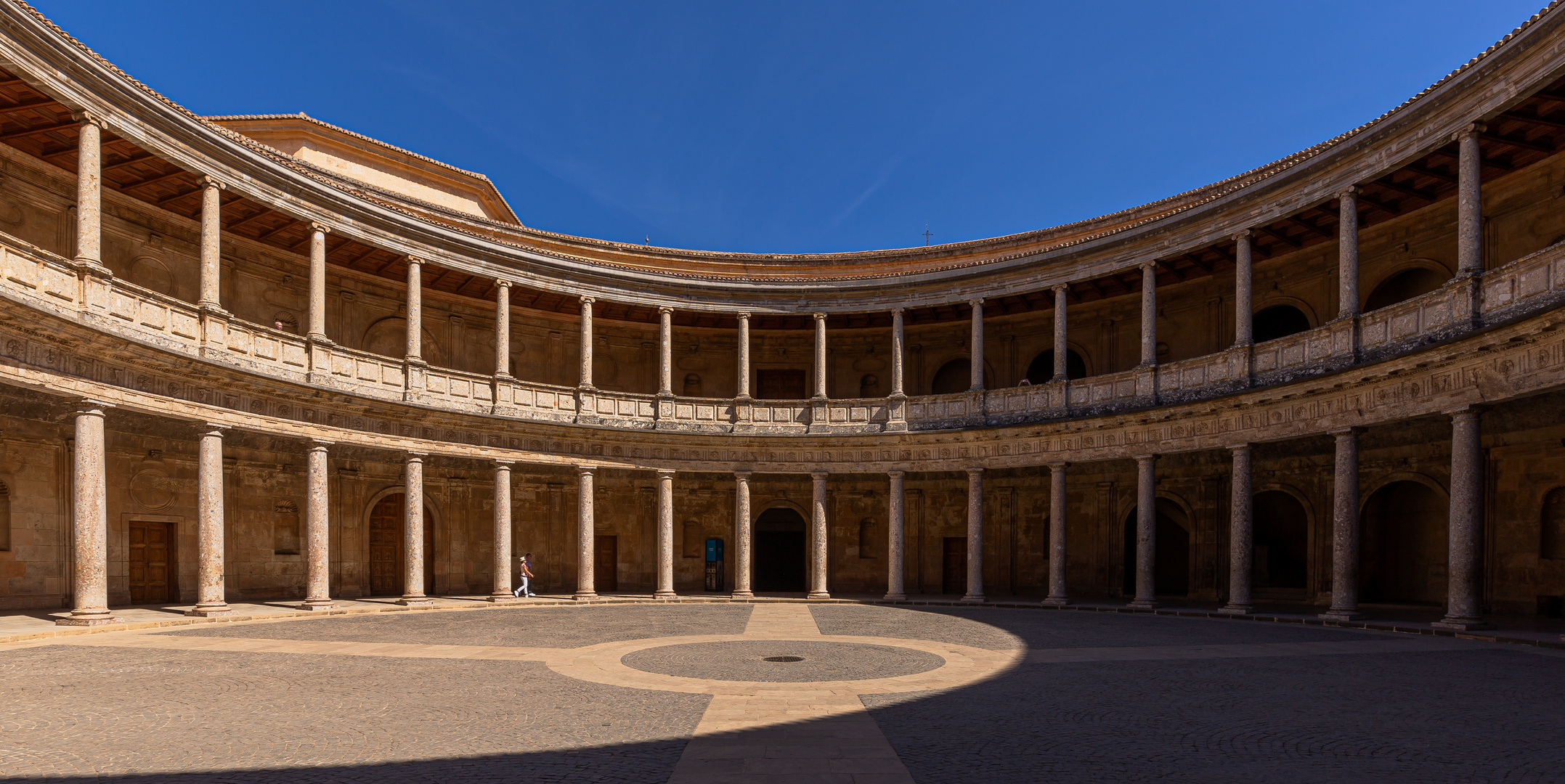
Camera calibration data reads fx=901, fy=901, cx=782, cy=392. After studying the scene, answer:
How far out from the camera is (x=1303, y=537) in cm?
2525

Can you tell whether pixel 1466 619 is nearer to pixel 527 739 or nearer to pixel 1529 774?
pixel 1529 774

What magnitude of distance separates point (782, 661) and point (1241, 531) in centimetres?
1381

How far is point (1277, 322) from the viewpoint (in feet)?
83.5

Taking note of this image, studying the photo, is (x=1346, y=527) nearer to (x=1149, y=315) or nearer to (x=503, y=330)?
(x=1149, y=315)

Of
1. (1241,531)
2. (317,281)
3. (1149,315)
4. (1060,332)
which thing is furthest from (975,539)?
(317,281)

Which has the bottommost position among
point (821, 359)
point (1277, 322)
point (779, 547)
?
point (779, 547)

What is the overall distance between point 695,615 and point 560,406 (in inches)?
323

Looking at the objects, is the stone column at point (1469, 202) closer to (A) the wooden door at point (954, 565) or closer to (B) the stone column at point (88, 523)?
(A) the wooden door at point (954, 565)

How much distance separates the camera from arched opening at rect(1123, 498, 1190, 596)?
27984 millimetres

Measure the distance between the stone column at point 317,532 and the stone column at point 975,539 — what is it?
54.7 feet

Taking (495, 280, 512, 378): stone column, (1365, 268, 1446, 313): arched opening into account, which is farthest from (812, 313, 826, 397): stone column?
(1365, 268, 1446, 313): arched opening

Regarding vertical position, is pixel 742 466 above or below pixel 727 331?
below

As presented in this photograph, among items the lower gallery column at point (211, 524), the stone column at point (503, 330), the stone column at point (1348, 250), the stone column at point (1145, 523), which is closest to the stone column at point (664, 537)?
the stone column at point (503, 330)

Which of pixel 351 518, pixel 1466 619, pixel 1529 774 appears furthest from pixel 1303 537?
pixel 351 518
